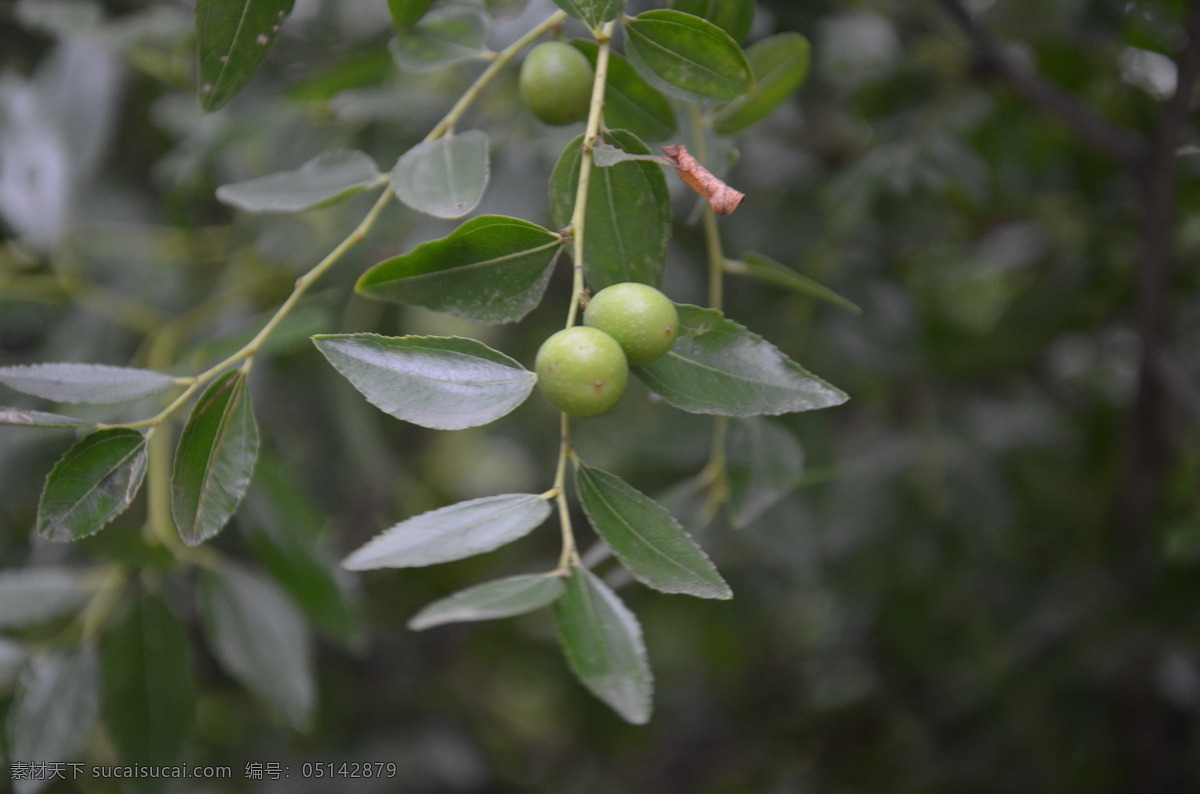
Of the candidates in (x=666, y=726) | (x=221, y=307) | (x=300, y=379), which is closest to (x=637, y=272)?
(x=221, y=307)

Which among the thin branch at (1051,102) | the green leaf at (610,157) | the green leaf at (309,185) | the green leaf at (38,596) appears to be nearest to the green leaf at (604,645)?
the green leaf at (610,157)

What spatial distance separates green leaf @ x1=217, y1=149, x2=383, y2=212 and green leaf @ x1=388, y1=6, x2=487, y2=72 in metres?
0.08

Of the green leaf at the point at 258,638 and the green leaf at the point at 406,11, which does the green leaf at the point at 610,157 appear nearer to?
the green leaf at the point at 406,11

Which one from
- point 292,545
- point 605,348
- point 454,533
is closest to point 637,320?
point 605,348

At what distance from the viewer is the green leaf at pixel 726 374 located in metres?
0.49

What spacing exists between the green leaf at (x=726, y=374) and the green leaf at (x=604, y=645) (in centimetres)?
12

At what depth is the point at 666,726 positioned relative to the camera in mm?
1898

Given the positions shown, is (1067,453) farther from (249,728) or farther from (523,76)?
(249,728)

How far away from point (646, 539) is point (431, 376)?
15 centimetres

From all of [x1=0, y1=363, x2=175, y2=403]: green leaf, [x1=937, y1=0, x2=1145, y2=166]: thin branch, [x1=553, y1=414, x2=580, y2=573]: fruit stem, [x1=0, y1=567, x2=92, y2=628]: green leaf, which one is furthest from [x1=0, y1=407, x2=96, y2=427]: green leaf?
[x1=937, y1=0, x2=1145, y2=166]: thin branch

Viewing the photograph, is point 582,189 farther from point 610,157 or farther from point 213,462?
point 213,462

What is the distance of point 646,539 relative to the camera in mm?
483

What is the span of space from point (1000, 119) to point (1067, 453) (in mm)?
489

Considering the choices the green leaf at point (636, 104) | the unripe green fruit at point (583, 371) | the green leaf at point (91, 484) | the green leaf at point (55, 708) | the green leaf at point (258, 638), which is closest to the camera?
the unripe green fruit at point (583, 371)
